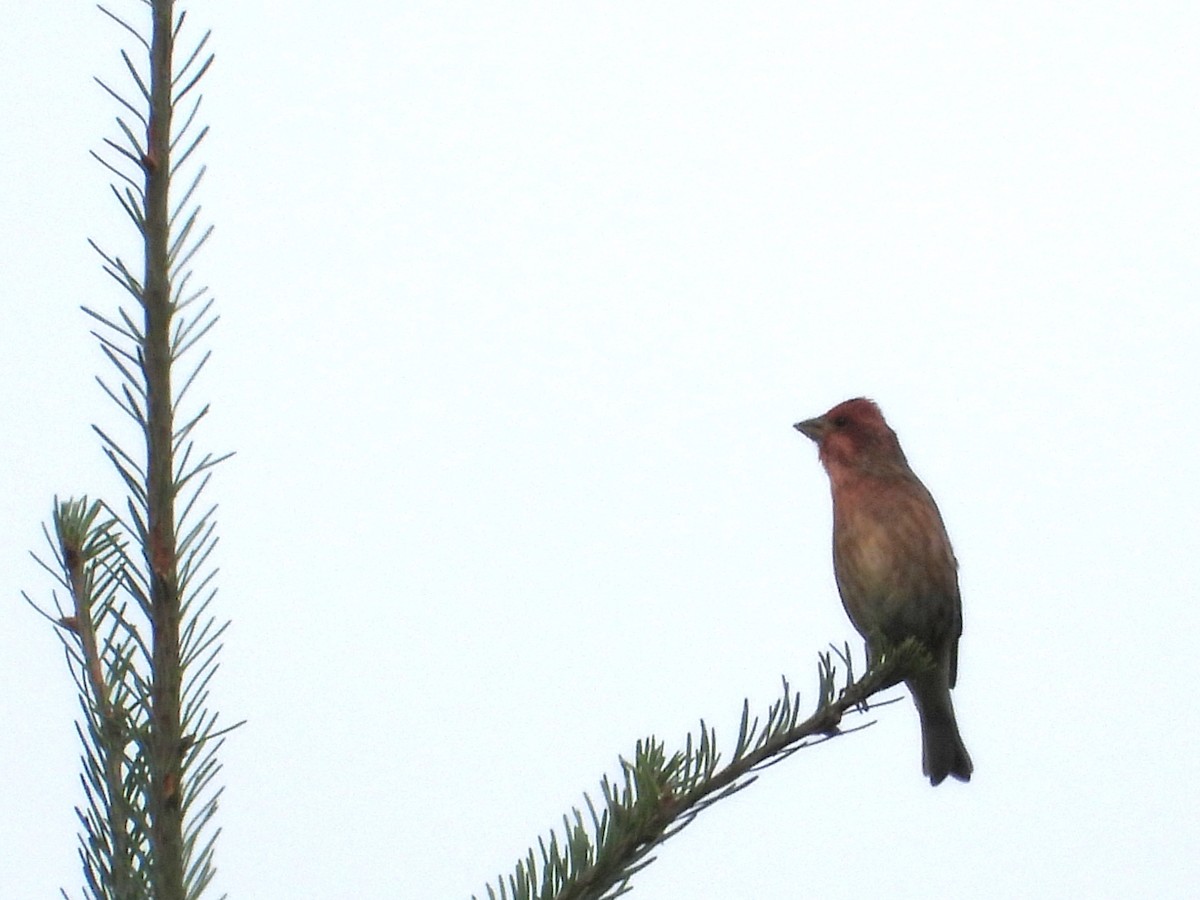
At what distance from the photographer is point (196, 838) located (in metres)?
1.98

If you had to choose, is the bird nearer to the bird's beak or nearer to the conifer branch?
the bird's beak

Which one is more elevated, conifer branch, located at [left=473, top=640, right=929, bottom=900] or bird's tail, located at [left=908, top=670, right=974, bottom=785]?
bird's tail, located at [left=908, top=670, right=974, bottom=785]

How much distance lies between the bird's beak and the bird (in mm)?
50

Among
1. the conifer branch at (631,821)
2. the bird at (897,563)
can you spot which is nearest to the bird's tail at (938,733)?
the bird at (897,563)

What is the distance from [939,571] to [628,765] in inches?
186

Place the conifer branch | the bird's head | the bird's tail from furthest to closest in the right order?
the bird's head → the bird's tail → the conifer branch

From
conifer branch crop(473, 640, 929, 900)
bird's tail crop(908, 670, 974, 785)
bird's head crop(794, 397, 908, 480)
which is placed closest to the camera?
conifer branch crop(473, 640, 929, 900)

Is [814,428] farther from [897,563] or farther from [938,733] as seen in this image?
[938,733]

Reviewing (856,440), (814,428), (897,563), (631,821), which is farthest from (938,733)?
(631,821)

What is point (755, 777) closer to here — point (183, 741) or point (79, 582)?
point (183, 741)

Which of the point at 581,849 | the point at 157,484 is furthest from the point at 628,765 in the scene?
the point at 157,484

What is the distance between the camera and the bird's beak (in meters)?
7.07

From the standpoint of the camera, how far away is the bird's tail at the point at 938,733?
21.4 ft

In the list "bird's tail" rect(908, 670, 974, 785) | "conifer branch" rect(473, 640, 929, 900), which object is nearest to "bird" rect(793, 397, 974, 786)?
"bird's tail" rect(908, 670, 974, 785)
